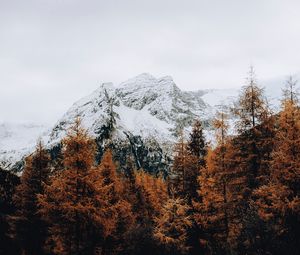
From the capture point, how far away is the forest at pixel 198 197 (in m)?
21.2

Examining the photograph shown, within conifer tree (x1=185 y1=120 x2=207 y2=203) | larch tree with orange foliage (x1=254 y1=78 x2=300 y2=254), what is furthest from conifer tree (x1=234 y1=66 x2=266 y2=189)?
conifer tree (x1=185 y1=120 x2=207 y2=203)

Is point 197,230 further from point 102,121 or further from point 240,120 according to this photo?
point 102,121

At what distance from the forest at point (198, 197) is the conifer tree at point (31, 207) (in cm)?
7

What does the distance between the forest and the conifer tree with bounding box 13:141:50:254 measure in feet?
0.23

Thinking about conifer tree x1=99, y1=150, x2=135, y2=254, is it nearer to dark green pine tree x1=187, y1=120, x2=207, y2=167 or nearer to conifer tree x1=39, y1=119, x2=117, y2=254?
dark green pine tree x1=187, y1=120, x2=207, y2=167

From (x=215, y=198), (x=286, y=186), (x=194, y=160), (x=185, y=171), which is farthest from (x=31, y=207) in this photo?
(x=286, y=186)

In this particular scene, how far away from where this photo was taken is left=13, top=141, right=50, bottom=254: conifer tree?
28.2 metres

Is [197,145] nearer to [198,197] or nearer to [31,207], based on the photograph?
[198,197]

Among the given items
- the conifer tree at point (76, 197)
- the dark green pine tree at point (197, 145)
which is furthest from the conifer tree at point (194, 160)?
the conifer tree at point (76, 197)

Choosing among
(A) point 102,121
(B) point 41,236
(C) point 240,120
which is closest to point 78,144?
(B) point 41,236

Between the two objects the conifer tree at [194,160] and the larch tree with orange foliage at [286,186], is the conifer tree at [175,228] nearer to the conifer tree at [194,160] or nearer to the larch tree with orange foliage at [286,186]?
the conifer tree at [194,160]

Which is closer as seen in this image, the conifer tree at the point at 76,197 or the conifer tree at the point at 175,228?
the conifer tree at the point at 76,197

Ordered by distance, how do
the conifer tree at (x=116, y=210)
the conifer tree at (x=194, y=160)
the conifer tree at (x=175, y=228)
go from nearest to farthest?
1. the conifer tree at (x=175, y=228)
2. the conifer tree at (x=194, y=160)
3. the conifer tree at (x=116, y=210)

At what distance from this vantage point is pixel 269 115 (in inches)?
1018
